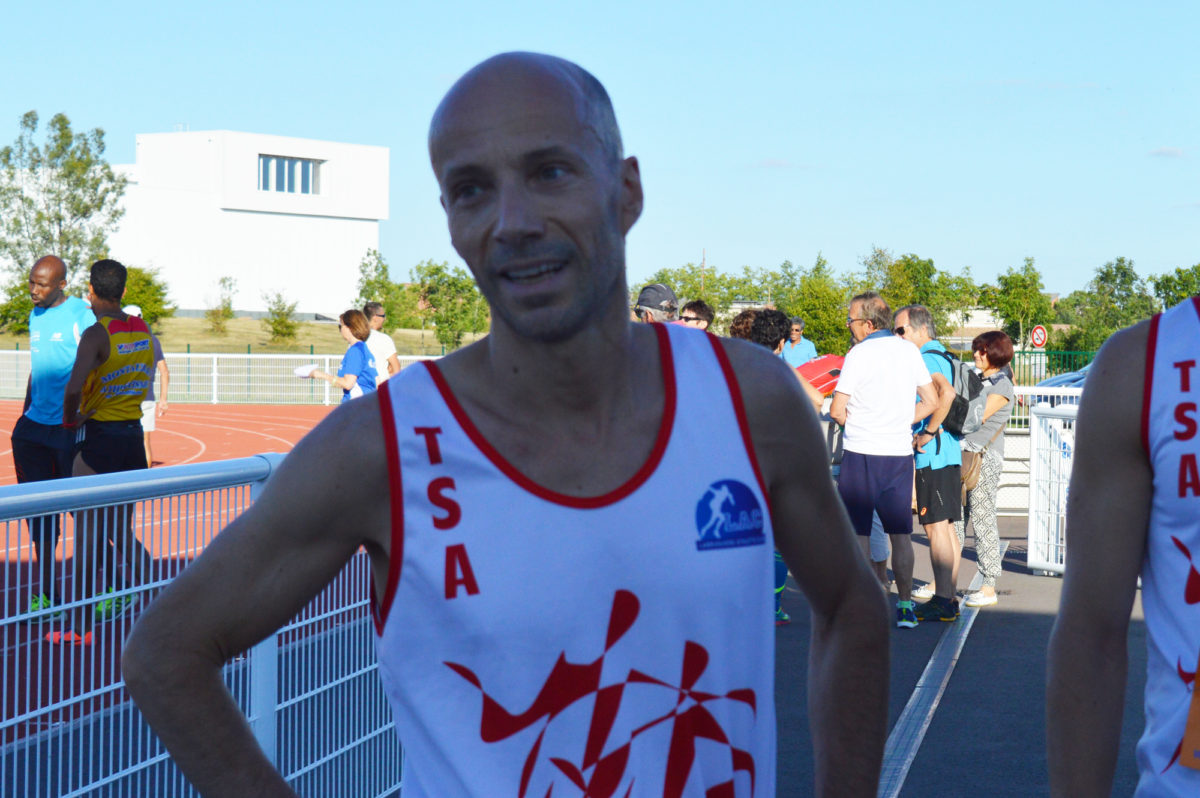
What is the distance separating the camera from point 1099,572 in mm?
1789

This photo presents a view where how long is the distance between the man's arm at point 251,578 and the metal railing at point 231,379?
31.6 m

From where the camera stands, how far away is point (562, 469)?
147cm

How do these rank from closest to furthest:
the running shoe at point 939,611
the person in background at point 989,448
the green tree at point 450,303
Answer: the running shoe at point 939,611
the person in background at point 989,448
the green tree at point 450,303

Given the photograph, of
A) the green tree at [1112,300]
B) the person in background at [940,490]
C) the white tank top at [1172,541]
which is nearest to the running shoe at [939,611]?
the person in background at [940,490]

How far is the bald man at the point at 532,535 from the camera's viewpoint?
143cm

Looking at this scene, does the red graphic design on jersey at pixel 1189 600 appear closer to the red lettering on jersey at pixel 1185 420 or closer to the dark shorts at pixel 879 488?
the red lettering on jersey at pixel 1185 420

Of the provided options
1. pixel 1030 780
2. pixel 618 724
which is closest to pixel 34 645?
pixel 618 724

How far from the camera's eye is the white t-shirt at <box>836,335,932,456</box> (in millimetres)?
7914

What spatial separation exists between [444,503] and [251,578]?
244 millimetres

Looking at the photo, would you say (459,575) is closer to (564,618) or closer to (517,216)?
(564,618)

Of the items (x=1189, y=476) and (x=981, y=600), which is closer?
(x=1189, y=476)

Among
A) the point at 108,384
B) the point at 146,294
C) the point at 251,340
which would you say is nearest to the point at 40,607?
the point at 108,384

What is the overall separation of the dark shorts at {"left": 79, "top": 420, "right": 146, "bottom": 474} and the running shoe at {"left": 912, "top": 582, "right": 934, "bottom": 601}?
539cm

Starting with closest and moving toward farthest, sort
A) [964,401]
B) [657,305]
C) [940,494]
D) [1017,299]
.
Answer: [657,305] → [940,494] → [964,401] → [1017,299]
